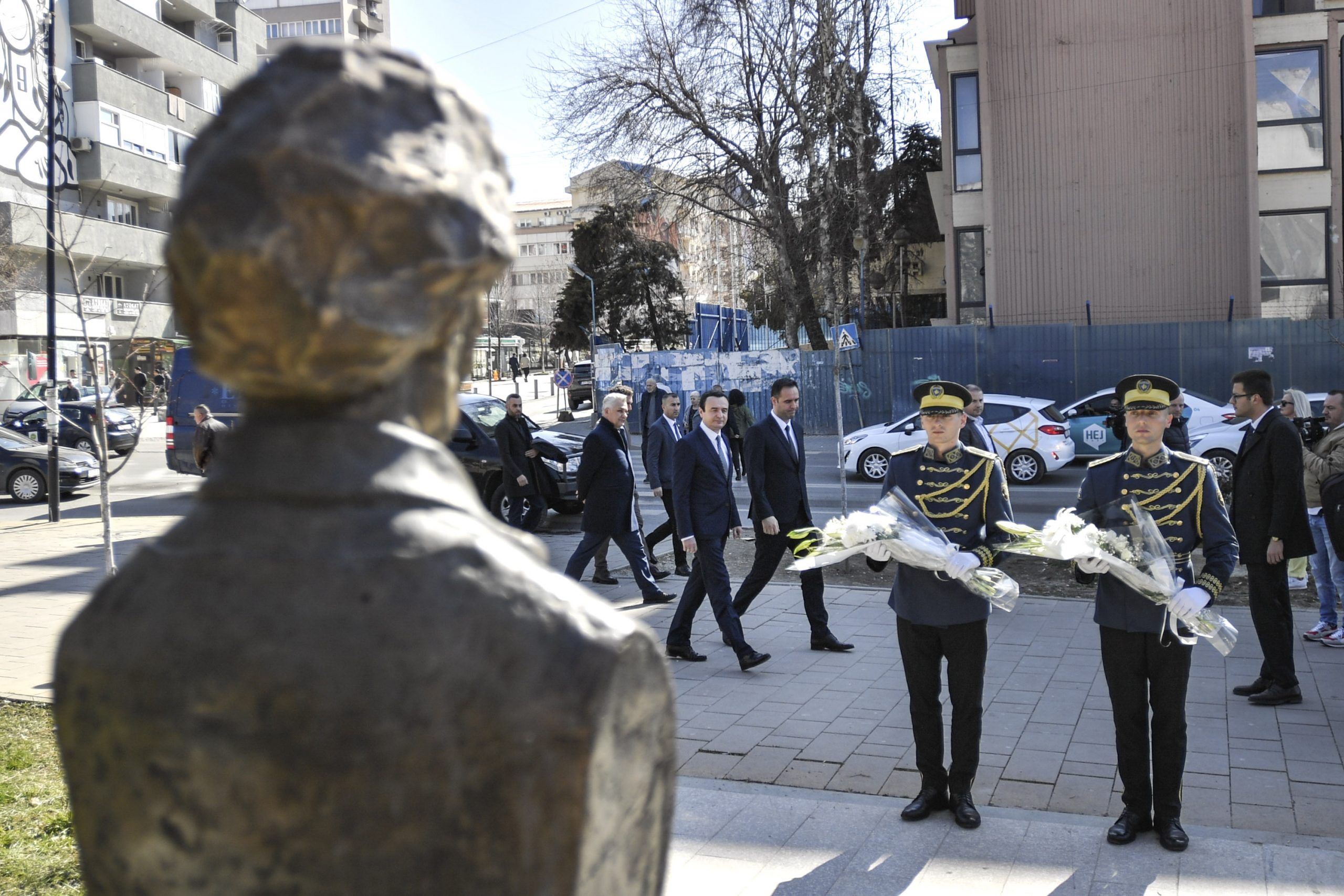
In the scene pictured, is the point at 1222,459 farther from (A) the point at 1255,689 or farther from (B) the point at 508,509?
(A) the point at 1255,689

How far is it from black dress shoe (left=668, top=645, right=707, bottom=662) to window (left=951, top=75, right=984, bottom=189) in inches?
799

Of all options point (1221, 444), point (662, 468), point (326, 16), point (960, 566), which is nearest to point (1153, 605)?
point (960, 566)

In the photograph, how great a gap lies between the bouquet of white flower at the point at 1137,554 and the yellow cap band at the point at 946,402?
2.31ft

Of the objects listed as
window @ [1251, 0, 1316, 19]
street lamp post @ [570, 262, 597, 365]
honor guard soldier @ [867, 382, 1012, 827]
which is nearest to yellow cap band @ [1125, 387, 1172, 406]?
honor guard soldier @ [867, 382, 1012, 827]

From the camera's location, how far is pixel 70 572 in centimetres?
1207

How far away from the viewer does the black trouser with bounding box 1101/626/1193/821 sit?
472cm

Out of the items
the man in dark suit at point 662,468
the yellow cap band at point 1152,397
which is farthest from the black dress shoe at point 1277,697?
the man in dark suit at point 662,468

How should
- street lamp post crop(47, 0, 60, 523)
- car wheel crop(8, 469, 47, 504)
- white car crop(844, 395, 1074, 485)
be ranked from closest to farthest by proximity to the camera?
street lamp post crop(47, 0, 60, 523)
white car crop(844, 395, 1074, 485)
car wheel crop(8, 469, 47, 504)

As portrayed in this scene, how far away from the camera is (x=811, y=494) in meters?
16.9

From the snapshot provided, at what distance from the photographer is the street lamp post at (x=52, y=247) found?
12148 millimetres

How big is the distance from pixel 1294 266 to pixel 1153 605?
72.8 ft

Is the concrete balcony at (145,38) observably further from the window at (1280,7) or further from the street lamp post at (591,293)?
the window at (1280,7)

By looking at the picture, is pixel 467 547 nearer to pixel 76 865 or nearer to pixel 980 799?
pixel 76 865

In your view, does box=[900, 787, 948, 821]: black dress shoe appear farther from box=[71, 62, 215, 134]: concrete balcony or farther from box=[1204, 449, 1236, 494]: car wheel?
box=[71, 62, 215, 134]: concrete balcony
